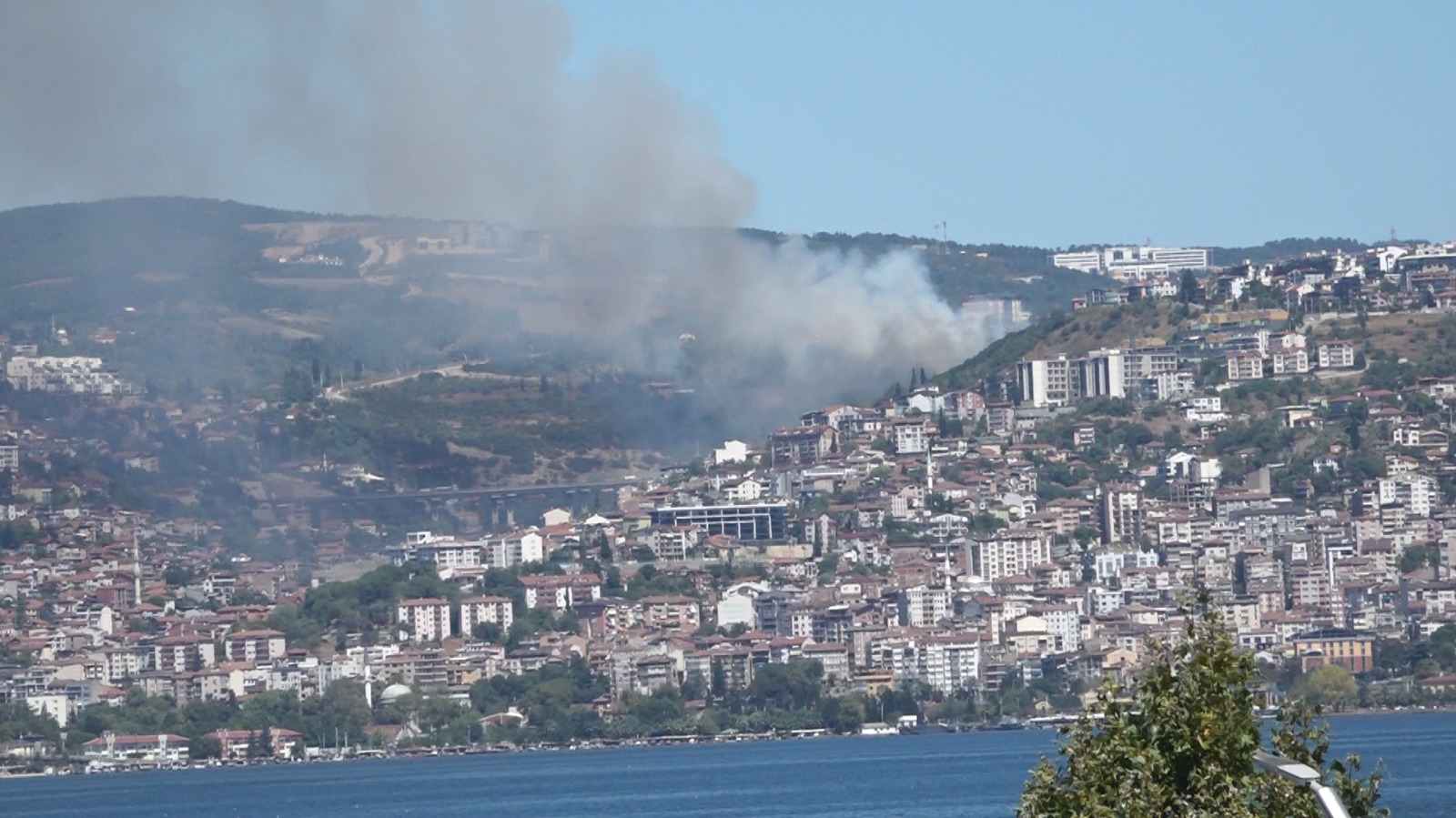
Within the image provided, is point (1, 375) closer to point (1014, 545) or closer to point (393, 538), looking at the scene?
point (393, 538)

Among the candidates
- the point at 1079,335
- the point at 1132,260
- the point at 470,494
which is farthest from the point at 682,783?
the point at 1132,260

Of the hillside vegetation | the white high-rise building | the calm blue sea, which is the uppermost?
the white high-rise building

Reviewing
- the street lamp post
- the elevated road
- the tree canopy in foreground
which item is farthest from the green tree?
the street lamp post

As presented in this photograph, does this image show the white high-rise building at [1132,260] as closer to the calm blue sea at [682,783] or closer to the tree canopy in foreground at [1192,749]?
the calm blue sea at [682,783]

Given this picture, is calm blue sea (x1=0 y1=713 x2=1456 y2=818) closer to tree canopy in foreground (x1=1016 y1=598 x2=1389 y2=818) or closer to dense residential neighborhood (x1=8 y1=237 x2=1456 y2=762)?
dense residential neighborhood (x1=8 y1=237 x2=1456 y2=762)

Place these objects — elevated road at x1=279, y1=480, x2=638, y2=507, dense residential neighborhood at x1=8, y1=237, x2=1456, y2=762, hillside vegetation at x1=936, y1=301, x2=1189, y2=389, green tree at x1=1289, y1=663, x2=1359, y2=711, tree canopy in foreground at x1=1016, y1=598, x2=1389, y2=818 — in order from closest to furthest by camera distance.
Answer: tree canopy in foreground at x1=1016, y1=598, x2=1389, y2=818, green tree at x1=1289, y1=663, x2=1359, y2=711, dense residential neighborhood at x1=8, y1=237, x2=1456, y2=762, elevated road at x1=279, y1=480, x2=638, y2=507, hillside vegetation at x1=936, y1=301, x2=1189, y2=389

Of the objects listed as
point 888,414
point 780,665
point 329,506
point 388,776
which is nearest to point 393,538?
point 329,506
